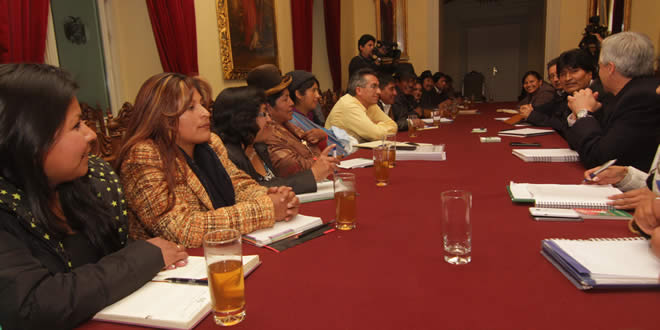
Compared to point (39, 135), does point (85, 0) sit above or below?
above

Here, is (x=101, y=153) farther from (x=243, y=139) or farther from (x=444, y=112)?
(x=444, y=112)

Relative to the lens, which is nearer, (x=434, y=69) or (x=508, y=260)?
(x=508, y=260)

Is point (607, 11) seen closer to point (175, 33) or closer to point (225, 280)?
point (175, 33)

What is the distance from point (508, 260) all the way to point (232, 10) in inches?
180

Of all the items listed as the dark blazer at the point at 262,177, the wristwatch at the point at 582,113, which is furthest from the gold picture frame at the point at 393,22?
the dark blazer at the point at 262,177

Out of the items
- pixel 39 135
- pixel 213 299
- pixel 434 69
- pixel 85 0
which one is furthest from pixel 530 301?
pixel 434 69

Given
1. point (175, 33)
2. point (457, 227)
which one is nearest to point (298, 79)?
point (175, 33)

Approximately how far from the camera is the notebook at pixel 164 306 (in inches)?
34.7

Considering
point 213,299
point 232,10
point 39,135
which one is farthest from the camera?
point 232,10

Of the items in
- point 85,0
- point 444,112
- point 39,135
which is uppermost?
point 85,0

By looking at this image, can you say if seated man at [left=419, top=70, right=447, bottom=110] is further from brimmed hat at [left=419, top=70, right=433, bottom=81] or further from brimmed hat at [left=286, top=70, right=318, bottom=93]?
brimmed hat at [left=286, top=70, right=318, bottom=93]

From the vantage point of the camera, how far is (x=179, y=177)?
1511 mm

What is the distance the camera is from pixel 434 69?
8.72 metres

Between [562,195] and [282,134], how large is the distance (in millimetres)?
1662
